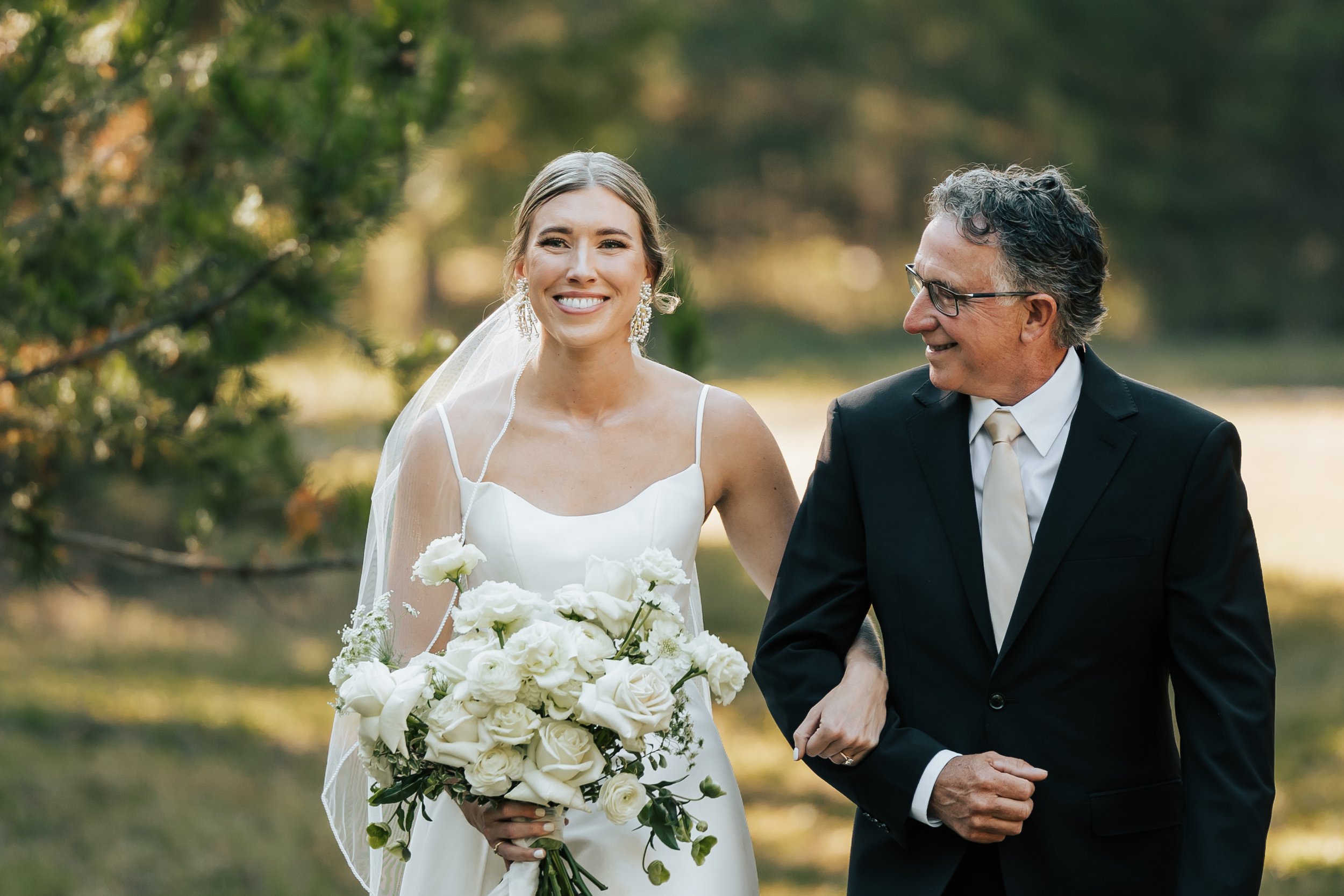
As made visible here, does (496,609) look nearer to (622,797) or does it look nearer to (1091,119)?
(622,797)

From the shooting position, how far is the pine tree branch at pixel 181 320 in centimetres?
451

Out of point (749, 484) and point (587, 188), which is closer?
point (587, 188)

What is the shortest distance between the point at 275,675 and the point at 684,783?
300 inches

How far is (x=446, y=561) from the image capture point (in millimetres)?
2736

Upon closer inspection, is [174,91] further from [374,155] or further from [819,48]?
[819,48]

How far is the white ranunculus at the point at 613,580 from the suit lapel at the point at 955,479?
2.01 ft

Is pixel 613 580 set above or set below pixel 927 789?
above

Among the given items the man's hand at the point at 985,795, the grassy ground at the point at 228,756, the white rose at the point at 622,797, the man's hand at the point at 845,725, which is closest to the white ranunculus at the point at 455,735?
the white rose at the point at 622,797

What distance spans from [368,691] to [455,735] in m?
0.18

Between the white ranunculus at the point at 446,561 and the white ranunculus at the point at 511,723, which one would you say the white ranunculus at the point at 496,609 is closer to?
the white ranunculus at the point at 446,561

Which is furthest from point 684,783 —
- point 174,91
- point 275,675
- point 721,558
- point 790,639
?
point 721,558

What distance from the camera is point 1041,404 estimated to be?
9.43ft

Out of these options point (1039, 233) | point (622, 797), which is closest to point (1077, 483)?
point (1039, 233)

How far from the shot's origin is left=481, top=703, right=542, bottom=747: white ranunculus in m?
2.61
